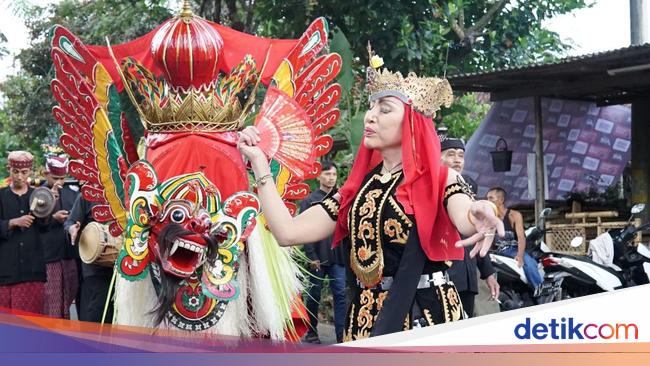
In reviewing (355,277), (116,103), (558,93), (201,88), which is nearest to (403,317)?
(355,277)

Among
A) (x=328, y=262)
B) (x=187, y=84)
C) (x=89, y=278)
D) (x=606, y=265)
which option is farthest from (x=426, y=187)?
(x=606, y=265)

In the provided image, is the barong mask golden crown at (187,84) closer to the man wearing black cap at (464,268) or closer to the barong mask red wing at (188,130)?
the barong mask red wing at (188,130)

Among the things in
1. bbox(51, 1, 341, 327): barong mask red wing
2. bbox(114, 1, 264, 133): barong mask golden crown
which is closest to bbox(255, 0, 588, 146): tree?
bbox(51, 1, 341, 327): barong mask red wing

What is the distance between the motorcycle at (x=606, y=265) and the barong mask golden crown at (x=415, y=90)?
19.1ft

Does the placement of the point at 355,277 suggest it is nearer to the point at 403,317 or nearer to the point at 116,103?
the point at 403,317

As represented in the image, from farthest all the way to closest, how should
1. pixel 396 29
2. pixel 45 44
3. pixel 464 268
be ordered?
pixel 45 44 < pixel 396 29 < pixel 464 268

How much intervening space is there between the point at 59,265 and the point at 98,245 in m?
1.55

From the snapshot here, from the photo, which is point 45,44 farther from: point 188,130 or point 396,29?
point 188,130

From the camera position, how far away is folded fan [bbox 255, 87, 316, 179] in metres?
5.18

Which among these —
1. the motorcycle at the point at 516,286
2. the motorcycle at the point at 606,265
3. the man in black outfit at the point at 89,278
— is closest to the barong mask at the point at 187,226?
the man in black outfit at the point at 89,278

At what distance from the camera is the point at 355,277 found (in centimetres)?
433

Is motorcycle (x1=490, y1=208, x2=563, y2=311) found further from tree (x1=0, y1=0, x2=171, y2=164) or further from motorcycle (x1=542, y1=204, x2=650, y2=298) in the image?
tree (x1=0, y1=0, x2=171, y2=164)

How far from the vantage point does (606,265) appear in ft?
33.7

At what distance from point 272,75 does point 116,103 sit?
861mm
